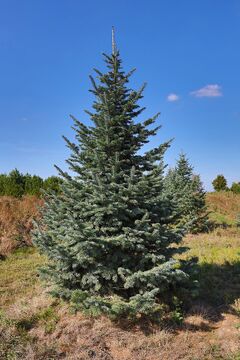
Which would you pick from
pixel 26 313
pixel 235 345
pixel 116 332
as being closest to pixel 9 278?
pixel 26 313

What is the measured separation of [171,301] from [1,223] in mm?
10164

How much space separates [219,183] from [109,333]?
1856 inches

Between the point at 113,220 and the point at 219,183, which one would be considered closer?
the point at 113,220

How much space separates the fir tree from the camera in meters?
6.52

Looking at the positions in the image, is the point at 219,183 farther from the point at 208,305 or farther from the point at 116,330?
the point at 116,330

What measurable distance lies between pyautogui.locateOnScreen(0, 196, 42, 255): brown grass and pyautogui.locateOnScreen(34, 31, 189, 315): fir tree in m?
5.37

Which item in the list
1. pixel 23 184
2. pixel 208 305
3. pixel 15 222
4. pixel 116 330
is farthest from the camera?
pixel 23 184

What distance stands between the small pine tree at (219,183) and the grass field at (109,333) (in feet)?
144

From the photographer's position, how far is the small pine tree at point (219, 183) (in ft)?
166

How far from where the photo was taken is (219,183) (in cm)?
5078

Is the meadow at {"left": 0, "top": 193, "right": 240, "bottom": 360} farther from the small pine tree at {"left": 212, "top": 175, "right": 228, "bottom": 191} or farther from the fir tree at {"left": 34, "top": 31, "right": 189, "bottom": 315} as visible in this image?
the small pine tree at {"left": 212, "top": 175, "right": 228, "bottom": 191}

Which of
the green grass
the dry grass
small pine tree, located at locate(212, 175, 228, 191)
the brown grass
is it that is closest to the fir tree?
the green grass

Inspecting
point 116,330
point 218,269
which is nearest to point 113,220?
point 116,330

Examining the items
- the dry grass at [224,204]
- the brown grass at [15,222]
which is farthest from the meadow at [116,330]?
the dry grass at [224,204]
